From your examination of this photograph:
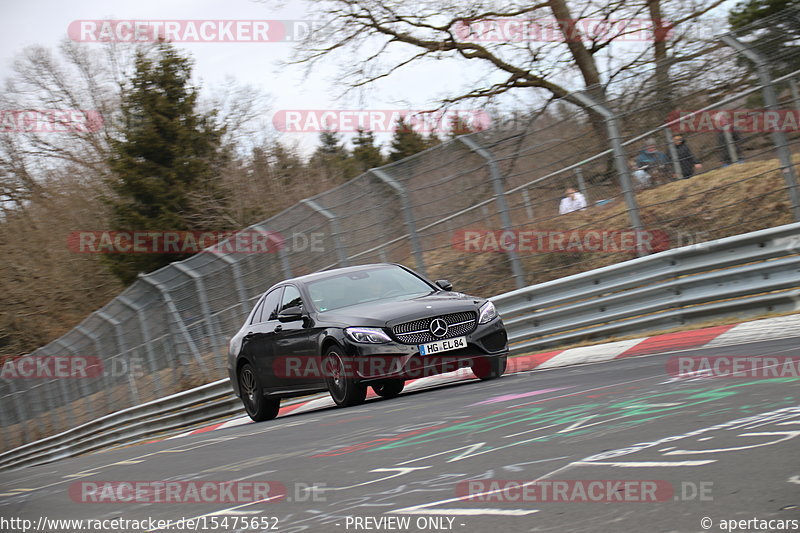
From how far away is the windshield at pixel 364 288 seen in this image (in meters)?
11.3

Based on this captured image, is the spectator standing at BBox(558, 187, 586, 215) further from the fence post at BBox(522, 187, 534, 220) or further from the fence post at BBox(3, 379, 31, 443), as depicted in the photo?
the fence post at BBox(3, 379, 31, 443)

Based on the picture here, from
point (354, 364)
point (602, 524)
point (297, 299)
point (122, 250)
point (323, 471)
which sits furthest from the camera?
point (122, 250)

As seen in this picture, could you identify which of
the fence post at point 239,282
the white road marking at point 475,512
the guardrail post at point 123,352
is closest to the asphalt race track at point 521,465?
the white road marking at point 475,512

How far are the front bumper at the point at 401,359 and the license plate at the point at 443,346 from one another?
4 cm

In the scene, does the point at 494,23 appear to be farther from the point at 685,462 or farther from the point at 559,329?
the point at 685,462

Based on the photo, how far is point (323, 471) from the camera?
6305 mm

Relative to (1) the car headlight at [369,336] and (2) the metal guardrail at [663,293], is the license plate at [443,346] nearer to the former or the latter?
(1) the car headlight at [369,336]

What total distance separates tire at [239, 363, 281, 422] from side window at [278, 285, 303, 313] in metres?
1.00

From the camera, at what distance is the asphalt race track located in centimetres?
411

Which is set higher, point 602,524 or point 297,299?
point 297,299

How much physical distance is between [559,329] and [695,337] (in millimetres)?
2564

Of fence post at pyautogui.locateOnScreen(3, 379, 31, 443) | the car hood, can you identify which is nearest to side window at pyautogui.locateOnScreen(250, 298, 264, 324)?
the car hood

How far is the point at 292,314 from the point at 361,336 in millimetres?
1153

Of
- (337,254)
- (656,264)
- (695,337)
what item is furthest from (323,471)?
(337,254)
